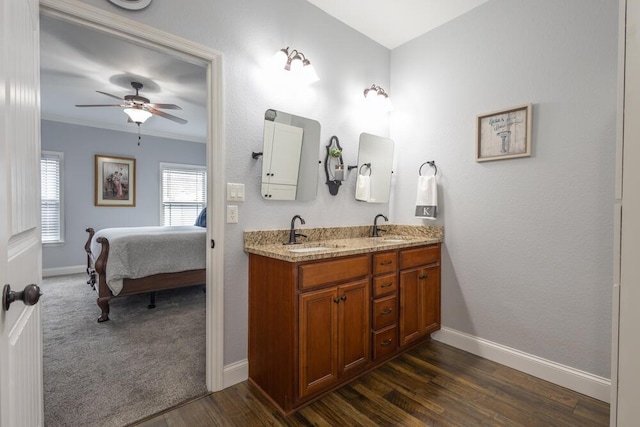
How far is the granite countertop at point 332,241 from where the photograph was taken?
5.71 ft

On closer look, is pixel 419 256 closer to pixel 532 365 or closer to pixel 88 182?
pixel 532 365

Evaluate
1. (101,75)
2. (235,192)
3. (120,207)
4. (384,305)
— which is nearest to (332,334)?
(384,305)

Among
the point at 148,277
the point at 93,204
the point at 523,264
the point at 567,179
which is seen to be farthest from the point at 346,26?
the point at 93,204

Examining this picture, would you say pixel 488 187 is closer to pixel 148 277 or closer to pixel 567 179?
pixel 567 179

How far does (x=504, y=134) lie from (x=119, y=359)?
3335mm

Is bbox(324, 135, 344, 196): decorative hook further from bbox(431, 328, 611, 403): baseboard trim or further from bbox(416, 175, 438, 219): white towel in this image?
bbox(431, 328, 611, 403): baseboard trim

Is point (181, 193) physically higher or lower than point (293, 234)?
higher

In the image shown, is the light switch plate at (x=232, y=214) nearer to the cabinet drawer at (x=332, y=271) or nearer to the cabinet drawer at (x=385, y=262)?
the cabinet drawer at (x=332, y=271)

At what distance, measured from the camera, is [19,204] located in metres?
0.85

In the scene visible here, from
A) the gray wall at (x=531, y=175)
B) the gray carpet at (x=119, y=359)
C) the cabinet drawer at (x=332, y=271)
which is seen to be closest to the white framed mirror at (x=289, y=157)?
the cabinet drawer at (x=332, y=271)

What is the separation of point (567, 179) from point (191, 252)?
3568mm

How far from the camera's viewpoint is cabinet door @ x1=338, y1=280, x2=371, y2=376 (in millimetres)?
1814

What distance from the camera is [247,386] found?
1.92 meters

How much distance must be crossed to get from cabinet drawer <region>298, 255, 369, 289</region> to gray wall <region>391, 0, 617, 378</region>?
3.39 ft
